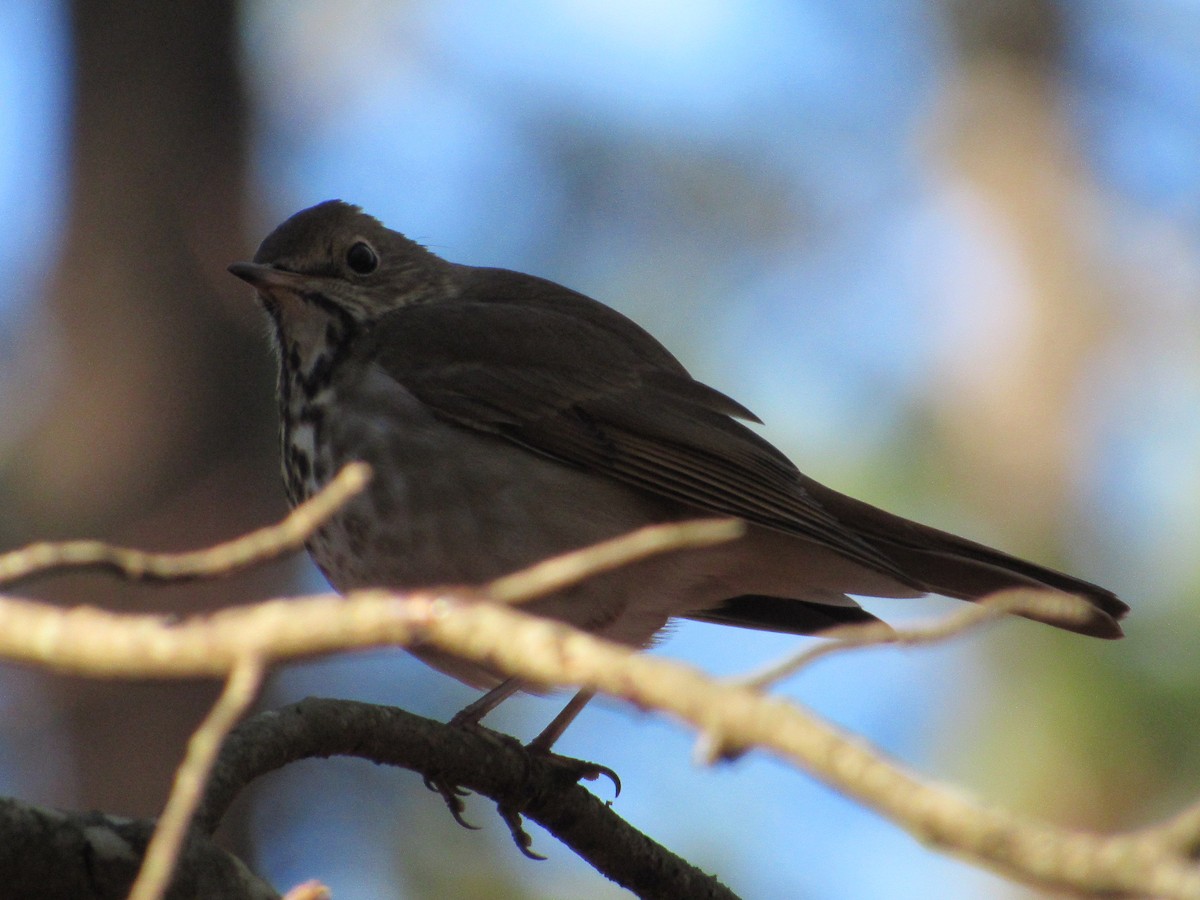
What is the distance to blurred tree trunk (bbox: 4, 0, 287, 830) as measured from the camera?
6508 millimetres

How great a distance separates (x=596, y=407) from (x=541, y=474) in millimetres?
398

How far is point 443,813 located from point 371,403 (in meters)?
3.42

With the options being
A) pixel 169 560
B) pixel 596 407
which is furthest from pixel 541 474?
pixel 169 560

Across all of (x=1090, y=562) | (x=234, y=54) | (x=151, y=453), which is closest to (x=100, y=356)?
(x=151, y=453)

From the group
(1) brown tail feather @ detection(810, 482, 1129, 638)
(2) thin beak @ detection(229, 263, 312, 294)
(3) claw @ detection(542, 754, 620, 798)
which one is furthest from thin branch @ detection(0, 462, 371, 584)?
(2) thin beak @ detection(229, 263, 312, 294)

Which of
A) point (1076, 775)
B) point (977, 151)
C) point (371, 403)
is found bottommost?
point (371, 403)

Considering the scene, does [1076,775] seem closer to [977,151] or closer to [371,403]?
[371,403]

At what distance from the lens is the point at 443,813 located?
286 inches

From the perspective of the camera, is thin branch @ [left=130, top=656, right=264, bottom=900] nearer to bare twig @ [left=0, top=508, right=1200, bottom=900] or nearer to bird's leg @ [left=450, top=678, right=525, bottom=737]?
bare twig @ [left=0, top=508, right=1200, bottom=900]

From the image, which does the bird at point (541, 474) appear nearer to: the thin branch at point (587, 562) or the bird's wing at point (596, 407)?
the bird's wing at point (596, 407)

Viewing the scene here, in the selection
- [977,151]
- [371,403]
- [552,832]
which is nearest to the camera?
[552,832]

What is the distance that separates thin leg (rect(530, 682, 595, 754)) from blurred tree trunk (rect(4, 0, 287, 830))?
2.68m

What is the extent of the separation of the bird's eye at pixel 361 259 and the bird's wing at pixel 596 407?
0.21 m

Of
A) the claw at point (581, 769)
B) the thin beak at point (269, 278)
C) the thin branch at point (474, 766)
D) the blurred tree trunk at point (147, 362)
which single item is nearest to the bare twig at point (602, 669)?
the thin branch at point (474, 766)
